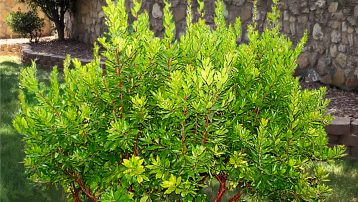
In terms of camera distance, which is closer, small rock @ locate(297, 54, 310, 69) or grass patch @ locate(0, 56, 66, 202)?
grass patch @ locate(0, 56, 66, 202)

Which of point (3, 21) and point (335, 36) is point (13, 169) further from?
point (3, 21)

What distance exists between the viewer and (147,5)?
11.1 metres

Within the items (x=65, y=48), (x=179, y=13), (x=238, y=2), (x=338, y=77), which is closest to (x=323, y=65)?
(x=338, y=77)

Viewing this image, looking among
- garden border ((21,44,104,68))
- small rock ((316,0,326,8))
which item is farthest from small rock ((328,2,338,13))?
garden border ((21,44,104,68))

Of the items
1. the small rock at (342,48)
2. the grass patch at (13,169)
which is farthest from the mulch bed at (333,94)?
the grass patch at (13,169)

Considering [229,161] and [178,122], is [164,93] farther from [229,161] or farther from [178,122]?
[229,161]

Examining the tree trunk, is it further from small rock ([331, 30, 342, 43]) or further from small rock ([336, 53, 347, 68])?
small rock ([336, 53, 347, 68])

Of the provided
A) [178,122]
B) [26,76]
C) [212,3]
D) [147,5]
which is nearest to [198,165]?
[178,122]

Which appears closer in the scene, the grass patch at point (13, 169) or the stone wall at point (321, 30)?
the grass patch at point (13, 169)

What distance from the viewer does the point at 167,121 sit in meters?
2.64

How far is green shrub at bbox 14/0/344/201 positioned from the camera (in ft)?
8.23

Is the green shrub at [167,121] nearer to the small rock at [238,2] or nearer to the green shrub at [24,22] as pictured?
the small rock at [238,2]

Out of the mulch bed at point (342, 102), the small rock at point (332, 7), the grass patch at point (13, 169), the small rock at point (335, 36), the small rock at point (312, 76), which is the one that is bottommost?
the grass patch at point (13, 169)

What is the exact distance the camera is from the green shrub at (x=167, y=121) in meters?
2.51
